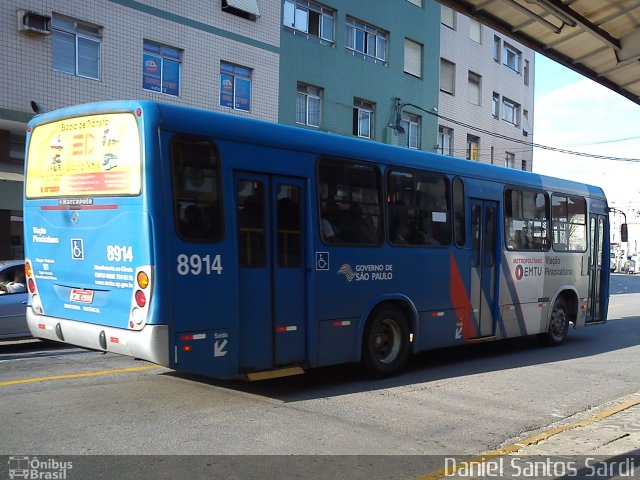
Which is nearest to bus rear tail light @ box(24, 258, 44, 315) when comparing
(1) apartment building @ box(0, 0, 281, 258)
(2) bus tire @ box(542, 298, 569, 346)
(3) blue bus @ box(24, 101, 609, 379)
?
(3) blue bus @ box(24, 101, 609, 379)

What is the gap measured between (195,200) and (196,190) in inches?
4.3

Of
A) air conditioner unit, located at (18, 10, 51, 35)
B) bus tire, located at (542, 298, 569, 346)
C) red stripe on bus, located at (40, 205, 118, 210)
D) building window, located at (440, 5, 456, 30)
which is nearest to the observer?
red stripe on bus, located at (40, 205, 118, 210)

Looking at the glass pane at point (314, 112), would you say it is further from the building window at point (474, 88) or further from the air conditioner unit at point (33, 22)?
the building window at point (474, 88)

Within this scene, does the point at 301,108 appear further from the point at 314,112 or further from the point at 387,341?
the point at 387,341

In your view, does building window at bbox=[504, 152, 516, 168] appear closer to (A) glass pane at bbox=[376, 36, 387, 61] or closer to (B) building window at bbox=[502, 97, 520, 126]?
(B) building window at bbox=[502, 97, 520, 126]

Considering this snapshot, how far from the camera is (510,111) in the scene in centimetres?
3731

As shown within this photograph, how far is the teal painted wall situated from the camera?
76.4 ft

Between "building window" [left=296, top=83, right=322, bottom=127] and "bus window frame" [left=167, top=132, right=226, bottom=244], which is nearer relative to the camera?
"bus window frame" [left=167, top=132, right=226, bottom=244]

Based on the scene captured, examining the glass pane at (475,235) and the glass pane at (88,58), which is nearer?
the glass pane at (475,235)

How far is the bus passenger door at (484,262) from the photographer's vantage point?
33.8ft

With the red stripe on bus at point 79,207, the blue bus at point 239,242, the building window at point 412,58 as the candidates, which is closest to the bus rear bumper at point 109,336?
the blue bus at point 239,242

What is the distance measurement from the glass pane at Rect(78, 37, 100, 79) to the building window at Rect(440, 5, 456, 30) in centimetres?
1802

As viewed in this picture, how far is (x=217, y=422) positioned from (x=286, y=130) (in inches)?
134

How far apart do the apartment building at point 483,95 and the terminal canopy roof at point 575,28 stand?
22758 millimetres
